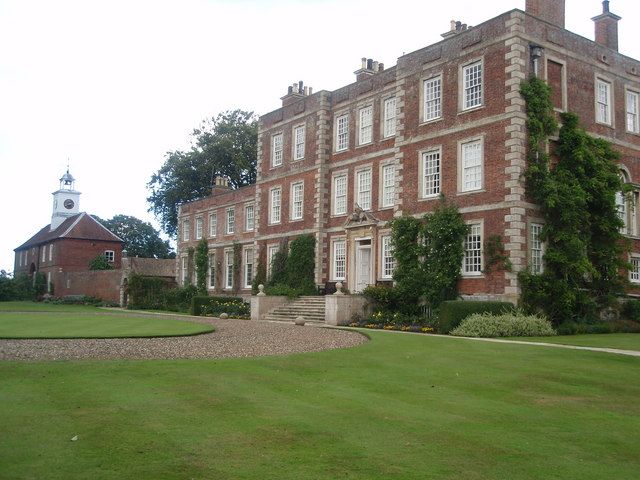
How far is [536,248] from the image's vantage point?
24.3m

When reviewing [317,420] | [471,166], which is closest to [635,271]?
[471,166]

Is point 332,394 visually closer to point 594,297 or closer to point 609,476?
point 609,476

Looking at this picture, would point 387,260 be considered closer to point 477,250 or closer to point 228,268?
point 477,250

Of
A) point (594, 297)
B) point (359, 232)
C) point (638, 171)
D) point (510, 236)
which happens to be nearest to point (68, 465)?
point (510, 236)

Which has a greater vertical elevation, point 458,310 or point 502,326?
point 458,310

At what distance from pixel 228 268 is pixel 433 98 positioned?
69.5ft

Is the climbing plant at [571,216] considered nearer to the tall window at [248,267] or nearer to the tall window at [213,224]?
the tall window at [248,267]

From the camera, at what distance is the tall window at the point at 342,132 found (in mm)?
33750

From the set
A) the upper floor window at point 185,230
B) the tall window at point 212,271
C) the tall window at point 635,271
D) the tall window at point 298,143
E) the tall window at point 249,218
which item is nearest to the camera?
the tall window at point 635,271

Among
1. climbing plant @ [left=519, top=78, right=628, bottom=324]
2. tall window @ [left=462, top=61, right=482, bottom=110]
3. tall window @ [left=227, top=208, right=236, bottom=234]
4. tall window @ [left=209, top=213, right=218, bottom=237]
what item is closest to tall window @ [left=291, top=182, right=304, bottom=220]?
tall window @ [left=227, top=208, right=236, bottom=234]

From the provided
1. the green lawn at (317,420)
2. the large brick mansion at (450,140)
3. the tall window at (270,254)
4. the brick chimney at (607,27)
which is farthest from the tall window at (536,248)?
the tall window at (270,254)

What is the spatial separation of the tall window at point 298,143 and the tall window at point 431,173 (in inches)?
406

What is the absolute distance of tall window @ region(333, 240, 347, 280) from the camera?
32797mm

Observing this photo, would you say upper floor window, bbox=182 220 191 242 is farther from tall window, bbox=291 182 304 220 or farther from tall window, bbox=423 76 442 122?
tall window, bbox=423 76 442 122
